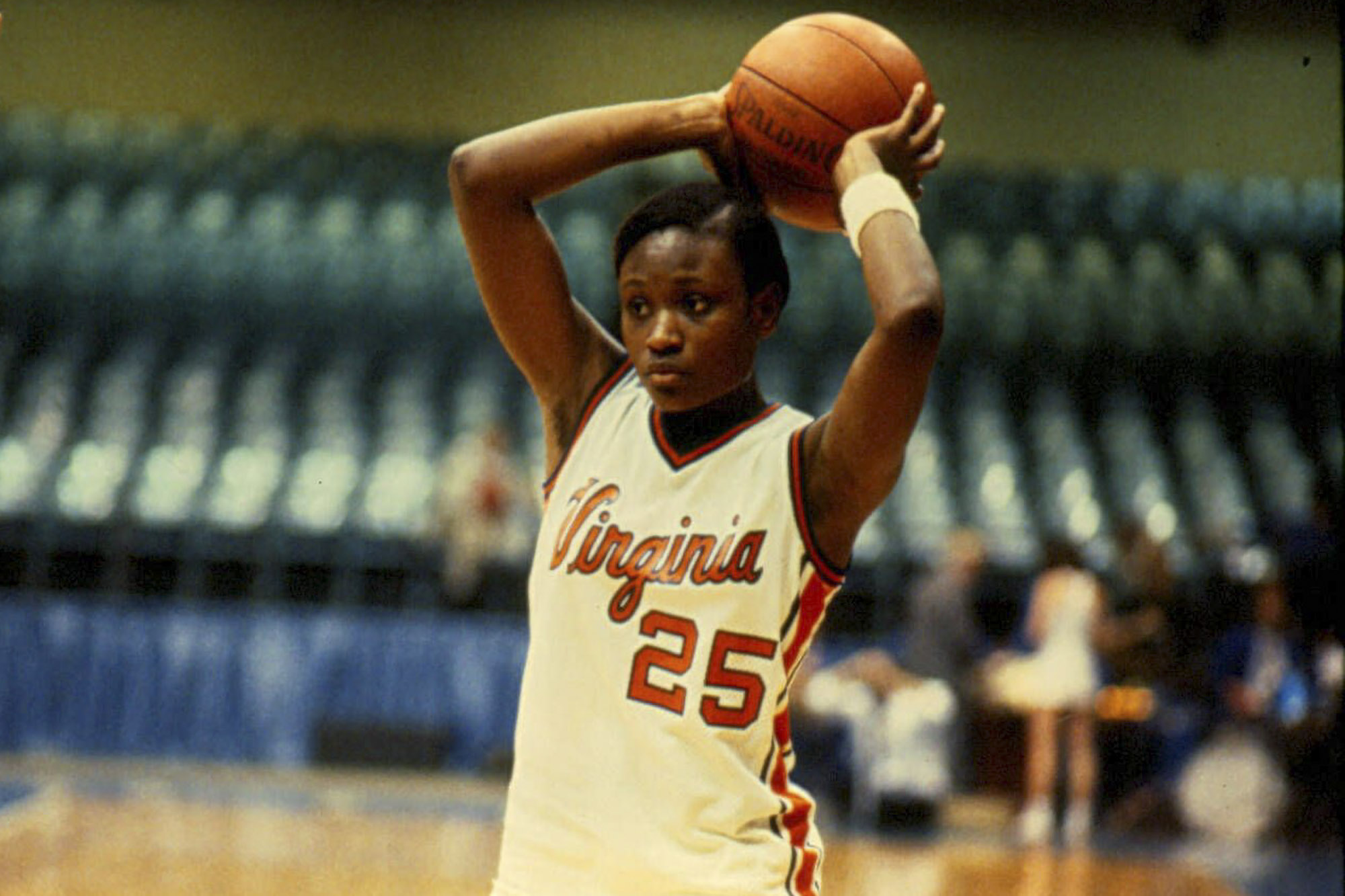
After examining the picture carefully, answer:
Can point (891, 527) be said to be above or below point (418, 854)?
above

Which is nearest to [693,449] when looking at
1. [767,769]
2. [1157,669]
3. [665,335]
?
[665,335]

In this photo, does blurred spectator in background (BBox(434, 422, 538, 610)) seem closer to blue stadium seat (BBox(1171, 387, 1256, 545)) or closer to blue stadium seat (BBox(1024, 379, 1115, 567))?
blue stadium seat (BBox(1024, 379, 1115, 567))

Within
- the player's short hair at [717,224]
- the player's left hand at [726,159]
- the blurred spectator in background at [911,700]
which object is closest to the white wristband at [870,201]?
the player's short hair at [717,224]

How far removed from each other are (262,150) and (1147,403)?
277 inches

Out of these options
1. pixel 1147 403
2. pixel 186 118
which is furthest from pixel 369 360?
pixel 1147 403

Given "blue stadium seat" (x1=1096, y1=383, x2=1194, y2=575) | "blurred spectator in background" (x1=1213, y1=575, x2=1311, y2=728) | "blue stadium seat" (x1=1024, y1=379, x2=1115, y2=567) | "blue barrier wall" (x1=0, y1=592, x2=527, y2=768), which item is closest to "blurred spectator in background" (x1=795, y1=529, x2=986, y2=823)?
"blurred spectator in background" (x1=1213, y1=575, x2=1311, y2=728)

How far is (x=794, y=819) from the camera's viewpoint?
1.90 m

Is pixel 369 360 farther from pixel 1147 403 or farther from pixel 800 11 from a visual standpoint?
pixel 1147 403

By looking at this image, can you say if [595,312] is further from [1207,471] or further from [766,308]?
[766,308]

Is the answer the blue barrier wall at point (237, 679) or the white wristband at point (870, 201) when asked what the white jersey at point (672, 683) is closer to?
the white wristband at point (870, 201)

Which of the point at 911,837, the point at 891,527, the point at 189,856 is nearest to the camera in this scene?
the point at 189,856

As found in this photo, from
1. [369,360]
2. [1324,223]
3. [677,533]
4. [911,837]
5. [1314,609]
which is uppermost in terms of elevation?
[1324,223]

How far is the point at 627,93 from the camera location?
39.5ft

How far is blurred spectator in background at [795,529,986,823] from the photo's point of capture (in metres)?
7.70
